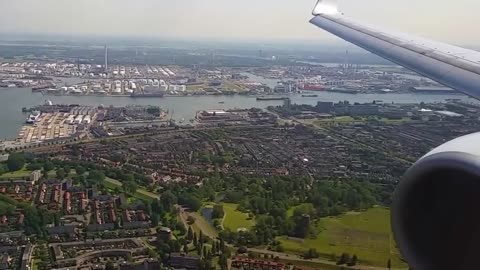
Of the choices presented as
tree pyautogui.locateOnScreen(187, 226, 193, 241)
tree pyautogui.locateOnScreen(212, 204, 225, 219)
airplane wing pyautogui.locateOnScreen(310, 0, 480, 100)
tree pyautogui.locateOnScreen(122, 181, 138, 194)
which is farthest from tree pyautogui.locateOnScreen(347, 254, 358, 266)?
tree pyautogui.locateOnScreen(122, 181, 138, 194)

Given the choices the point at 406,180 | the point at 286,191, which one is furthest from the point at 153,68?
the point at 406,180

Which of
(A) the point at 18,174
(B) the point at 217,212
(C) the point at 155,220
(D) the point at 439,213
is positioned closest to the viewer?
(D) the point at 439,213

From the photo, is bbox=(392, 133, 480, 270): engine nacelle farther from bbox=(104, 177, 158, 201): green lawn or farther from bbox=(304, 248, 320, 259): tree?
bbox=(104, 177, 158, 201): green lawn

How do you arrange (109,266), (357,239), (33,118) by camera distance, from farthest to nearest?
1. (33,118)
2. (357,239)
3. (109,266)

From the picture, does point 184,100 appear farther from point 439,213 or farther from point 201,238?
point 439,213

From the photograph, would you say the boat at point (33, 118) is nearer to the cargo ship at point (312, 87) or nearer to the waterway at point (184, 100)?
the waterway at point (184, 100)

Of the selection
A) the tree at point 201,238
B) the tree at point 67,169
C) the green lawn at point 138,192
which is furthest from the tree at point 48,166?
the tree at point 201,238

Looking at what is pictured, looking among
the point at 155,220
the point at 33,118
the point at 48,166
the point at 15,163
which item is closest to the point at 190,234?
the point at 155,220
